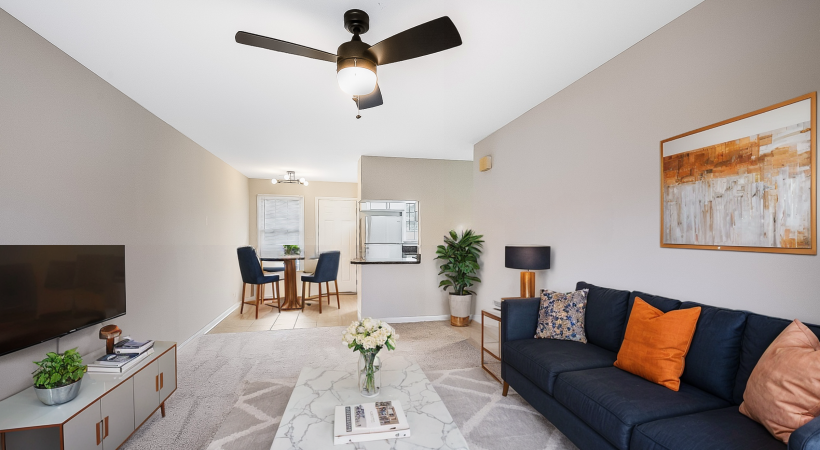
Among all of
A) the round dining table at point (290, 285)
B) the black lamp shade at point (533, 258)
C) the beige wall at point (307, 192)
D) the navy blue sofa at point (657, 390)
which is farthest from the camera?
the beige wall at point (307, 192)

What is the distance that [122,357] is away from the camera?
2.37 m

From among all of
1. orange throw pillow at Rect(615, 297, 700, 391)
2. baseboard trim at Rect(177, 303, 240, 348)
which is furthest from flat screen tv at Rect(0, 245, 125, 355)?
orange throw pillow at Rect(615, 297, 700, 391)

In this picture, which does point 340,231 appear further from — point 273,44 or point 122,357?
point 273,44

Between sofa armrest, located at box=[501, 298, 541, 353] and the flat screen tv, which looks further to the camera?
sofa armrest, located at box=[501, 298, 541, 353]

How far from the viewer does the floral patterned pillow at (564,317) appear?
8.92 ft

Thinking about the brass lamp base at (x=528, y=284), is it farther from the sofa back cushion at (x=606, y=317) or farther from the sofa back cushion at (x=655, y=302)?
the sofa back cushion at (x=655, y=302)

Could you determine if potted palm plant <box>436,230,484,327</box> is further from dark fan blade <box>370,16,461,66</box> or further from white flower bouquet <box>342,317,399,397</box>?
dark fan blade <box>370,16,461,66</box>

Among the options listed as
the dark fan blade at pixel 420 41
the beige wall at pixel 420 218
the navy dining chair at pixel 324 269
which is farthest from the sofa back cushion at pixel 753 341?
the navy dining chair at pixel 324 269

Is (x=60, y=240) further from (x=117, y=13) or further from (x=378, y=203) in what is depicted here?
(x=378, y=203)

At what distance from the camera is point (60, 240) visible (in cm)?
238

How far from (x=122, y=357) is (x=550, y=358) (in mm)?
2824

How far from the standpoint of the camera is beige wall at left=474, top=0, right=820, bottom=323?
1.75m

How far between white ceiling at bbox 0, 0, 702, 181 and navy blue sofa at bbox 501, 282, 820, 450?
177 centimetres

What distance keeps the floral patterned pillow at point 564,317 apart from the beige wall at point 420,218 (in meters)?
2.91
